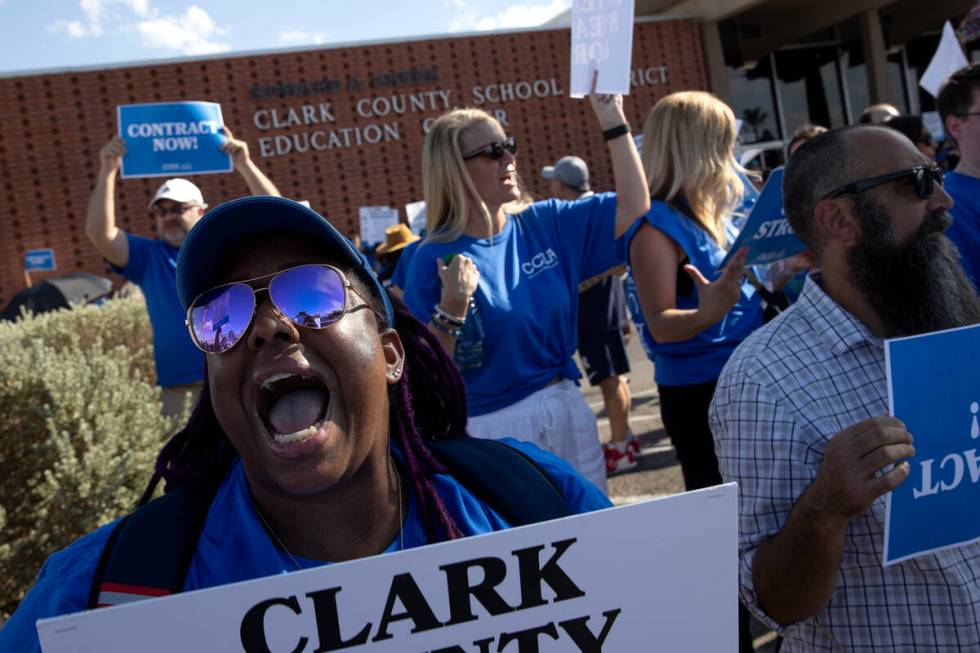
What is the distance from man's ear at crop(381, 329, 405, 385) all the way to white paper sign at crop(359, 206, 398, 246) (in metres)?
9.90

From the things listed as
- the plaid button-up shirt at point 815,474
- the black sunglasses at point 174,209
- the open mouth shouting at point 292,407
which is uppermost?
the black sunglasses at point 174,209

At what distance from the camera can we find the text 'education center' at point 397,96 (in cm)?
1788

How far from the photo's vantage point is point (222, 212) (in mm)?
1515

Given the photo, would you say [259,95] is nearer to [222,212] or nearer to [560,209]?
[560,209]

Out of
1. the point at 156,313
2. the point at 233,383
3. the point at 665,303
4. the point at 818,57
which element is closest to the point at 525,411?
the point at 665,303

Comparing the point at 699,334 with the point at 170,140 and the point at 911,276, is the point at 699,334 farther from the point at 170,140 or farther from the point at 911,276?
the point at 170,140

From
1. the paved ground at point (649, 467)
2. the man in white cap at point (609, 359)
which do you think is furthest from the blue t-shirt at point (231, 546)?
the man in white cap at point (609, 359)

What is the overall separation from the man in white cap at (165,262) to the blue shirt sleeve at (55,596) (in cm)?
361

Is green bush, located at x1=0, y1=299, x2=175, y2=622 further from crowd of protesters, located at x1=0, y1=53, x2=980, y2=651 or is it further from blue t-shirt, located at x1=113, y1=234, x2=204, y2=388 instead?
crowd of protesters, located at x1=0, y1=53, x2=980, y2=651

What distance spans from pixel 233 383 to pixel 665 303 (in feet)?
7.22

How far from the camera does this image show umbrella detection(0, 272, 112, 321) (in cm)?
1450

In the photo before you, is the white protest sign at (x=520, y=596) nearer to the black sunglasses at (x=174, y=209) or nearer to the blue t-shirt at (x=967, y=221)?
the blue t-shirt at (x=967, y=221)

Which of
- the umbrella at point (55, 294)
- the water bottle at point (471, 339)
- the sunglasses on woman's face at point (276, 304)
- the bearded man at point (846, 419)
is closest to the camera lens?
the sunglasses on woman's face at point (276, 304)

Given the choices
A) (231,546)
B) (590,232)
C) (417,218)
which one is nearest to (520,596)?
(231,546)
